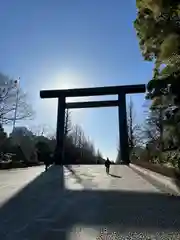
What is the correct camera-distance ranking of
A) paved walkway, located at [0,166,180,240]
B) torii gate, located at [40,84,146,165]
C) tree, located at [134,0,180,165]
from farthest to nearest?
torii gate, located at [40,84,146,165] → tree, located at [134,0,180,165] → paved walkway, located at [0,166,180,240]

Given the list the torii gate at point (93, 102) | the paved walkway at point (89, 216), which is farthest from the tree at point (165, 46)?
the torii gate at point (93, 102)

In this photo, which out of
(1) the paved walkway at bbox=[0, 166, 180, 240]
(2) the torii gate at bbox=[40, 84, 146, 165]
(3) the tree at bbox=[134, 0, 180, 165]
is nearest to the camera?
(1) the paved walkway at bbox=[0, 166, 180, 240]

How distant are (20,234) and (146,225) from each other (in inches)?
93.0

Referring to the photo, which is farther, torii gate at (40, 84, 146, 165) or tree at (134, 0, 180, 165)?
torii gate at (40, 84, 146, 165)

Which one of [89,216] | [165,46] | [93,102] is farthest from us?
[93,102]

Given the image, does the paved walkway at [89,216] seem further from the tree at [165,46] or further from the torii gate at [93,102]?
the torii gate at [93,102]

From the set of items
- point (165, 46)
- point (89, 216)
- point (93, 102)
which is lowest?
point (89, 216)

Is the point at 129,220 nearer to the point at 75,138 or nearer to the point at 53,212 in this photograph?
the point at 53,212

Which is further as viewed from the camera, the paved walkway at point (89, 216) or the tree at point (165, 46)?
the tree at point (165, 46)

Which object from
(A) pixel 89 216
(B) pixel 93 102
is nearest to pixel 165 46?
(A) pixel 89 216

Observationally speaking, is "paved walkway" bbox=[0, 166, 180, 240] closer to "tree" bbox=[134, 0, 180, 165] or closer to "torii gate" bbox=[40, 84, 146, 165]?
"tree" bbox=[134, 0, 180, 165]

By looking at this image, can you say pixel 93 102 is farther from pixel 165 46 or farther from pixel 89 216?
pixel 89 216

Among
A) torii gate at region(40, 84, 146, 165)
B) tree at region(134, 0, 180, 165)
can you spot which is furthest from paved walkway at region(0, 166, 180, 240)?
torii gate at region(40, 84, 146, 165)

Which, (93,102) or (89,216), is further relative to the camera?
(93,102)
